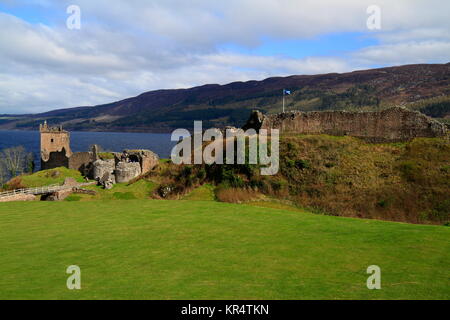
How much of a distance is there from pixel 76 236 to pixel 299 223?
1105 centimetres

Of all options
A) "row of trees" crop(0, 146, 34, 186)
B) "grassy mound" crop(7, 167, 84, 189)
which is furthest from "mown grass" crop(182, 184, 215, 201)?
"row of trees" crop(0, 146, 34, 186)

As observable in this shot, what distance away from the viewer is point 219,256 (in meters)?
13.5

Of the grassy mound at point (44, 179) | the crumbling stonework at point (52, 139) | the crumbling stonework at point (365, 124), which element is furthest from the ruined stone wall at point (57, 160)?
the crumbling stonework at point (365, 124)

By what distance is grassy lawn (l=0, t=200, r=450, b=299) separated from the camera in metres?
10.0

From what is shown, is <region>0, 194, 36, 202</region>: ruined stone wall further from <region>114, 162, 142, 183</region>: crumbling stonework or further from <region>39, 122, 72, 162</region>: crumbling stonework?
<region>39, 122, 72, 162</region>: crumbling stonework

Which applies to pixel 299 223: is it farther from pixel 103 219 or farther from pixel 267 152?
pixel 267 152

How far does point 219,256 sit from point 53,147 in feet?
212

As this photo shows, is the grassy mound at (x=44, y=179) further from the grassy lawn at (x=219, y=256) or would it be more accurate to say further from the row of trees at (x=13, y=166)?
the row of trees at (x=13, y=166)

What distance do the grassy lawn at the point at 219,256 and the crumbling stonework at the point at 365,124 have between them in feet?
57.3

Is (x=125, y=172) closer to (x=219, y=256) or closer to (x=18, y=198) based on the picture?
(x=18, y=198)

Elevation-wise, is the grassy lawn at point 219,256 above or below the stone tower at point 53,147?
below

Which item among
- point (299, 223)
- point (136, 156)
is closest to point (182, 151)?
point (136, 156)

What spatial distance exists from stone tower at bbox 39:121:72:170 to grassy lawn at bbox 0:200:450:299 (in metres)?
41.8

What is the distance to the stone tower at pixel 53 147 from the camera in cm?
6203
